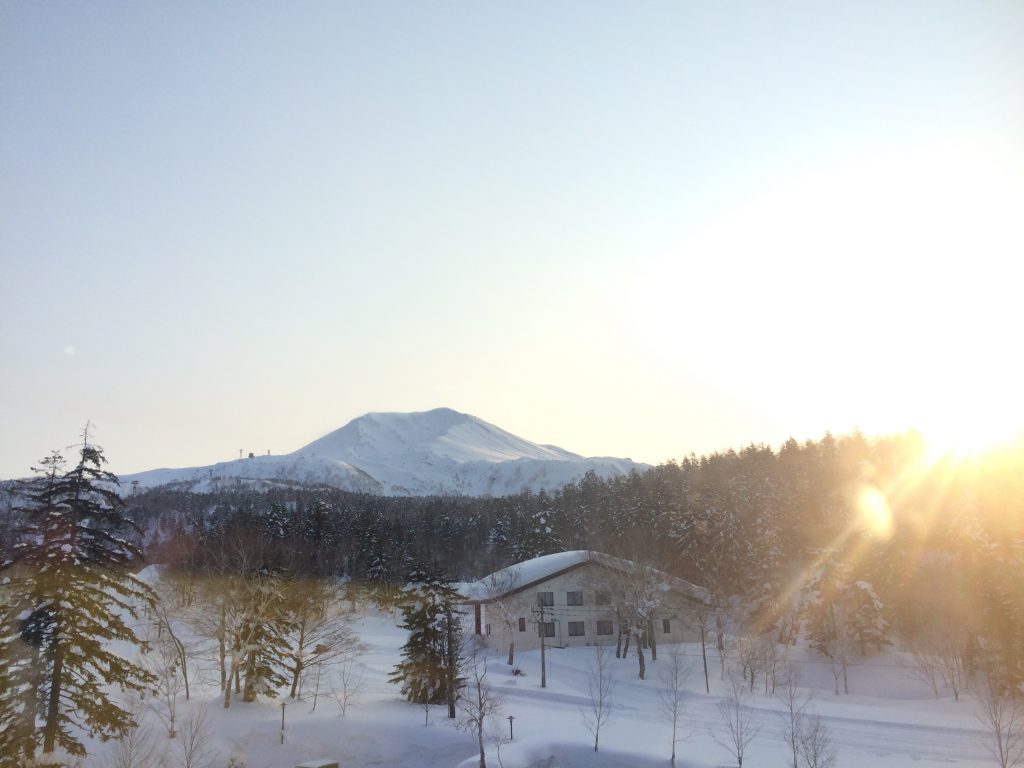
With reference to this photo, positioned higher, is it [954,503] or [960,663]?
[954,503]

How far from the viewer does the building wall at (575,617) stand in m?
62.4

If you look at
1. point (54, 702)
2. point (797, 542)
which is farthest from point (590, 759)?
point (797, 542)

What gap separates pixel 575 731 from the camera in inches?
1415

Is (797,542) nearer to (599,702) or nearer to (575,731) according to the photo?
(599,702)

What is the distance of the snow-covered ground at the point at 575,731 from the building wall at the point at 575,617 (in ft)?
49.1

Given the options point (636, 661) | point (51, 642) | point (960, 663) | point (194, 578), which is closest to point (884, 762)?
point (960, 663)

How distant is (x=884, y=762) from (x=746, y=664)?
16.4 meters

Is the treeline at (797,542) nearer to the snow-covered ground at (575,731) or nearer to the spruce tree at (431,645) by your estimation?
the spruce tree at (431,645)

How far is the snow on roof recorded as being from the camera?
6212cm

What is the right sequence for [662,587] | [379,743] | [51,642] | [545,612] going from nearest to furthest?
[51,642], [379,743], [662,587], [545,612]

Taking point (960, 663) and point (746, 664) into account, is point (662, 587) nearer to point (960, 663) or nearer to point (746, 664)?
point (746, 664)

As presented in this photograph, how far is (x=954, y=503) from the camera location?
58531mm

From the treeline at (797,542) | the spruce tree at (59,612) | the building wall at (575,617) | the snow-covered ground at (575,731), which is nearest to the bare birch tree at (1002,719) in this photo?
the snow-covered ground at (575,731)

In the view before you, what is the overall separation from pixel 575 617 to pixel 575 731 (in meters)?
28.3
